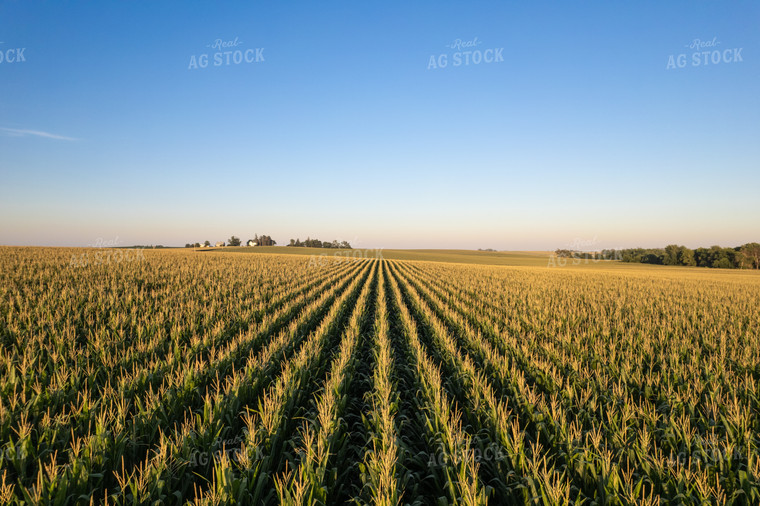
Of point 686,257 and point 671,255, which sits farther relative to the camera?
point 671,255

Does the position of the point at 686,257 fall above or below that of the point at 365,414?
above

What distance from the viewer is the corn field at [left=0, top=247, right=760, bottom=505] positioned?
3102mm

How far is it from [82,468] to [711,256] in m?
122

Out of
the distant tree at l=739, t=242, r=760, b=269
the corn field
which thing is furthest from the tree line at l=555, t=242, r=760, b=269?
the corn field

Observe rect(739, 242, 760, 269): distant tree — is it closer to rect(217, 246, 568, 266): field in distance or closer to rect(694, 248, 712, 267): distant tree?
rect(694, 248, 712, 267): distant tree

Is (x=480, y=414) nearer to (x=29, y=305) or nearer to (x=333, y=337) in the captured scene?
(x=333, y=337)

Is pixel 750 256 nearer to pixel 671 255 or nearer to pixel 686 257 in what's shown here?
pixel 686 257

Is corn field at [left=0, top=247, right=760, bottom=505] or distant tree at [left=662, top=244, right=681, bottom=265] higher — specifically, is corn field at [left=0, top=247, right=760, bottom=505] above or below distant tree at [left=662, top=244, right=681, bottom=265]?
below

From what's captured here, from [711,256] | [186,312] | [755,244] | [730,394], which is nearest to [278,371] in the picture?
[186,312]

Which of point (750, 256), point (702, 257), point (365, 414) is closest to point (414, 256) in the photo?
point (702, 257)

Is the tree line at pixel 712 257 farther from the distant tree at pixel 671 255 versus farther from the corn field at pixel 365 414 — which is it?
the corn field at pixel 365 414

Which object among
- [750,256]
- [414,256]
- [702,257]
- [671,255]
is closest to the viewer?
[750,256]

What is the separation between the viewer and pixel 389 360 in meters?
6.89

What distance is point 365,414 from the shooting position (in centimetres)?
549
